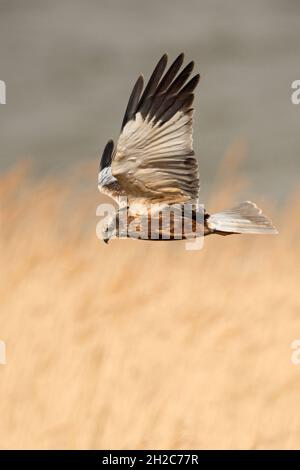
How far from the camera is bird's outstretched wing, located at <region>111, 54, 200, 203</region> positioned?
22.7 feet

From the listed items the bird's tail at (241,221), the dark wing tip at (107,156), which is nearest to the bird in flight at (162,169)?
the bird's tail at (241,221)

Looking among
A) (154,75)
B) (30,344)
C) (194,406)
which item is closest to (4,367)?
(30,344)

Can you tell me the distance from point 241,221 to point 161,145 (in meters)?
0.40

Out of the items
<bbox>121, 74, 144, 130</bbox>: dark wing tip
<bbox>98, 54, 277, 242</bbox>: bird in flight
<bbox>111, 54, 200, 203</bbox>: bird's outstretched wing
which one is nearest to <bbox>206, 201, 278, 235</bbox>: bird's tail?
<bbox>98, 54, 277, 242</bbox>: bird in flight

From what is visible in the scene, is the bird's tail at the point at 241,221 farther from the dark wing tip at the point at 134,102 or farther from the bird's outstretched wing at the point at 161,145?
the dark wing tip at the point at 134,102

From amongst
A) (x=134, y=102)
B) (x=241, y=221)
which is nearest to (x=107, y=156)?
(x=134, y=102)

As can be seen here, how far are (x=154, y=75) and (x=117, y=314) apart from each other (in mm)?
950

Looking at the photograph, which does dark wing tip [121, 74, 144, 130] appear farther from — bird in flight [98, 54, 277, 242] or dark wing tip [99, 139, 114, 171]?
dark wing tip [99, 139, 114, 171]

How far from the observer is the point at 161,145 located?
275 inches

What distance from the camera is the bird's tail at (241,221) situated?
6.93m

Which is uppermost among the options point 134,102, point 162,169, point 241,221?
point 134,102

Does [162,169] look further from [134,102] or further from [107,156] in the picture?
[107,156]

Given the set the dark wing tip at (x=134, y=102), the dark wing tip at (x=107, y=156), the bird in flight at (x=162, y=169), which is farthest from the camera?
the dark wing tip at (x=107, y=156)
